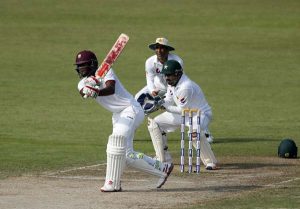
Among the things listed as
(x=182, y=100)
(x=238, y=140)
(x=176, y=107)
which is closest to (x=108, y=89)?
(x=182, y=100)

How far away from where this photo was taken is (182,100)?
50.2 ft

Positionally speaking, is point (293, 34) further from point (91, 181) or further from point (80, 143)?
point (91, 181)

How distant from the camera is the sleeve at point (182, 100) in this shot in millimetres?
15250

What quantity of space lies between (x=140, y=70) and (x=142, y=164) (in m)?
16.9

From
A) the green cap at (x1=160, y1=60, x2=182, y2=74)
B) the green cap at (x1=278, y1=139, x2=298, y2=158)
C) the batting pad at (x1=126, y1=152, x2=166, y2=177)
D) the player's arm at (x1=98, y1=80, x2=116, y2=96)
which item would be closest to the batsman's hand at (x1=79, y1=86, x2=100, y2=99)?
the player's arm at (x1=98, y1=80, x2=116, y2=96)

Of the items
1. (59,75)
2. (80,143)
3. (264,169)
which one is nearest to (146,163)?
(264,169)

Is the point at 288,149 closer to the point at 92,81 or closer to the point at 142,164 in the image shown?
the point at 142,164

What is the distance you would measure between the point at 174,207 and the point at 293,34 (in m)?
25.8

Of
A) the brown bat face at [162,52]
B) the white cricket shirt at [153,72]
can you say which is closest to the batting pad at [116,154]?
the brown bat face at [162,52]

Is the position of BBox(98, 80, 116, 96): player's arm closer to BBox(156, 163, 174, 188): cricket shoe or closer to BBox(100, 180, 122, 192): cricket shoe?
BBox(100, 180, 122, 192): cricket shoe

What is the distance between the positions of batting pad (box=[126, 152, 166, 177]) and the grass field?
4.23 feet

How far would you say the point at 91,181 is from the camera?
46.4 feet

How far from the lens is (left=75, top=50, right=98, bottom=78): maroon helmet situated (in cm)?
1324

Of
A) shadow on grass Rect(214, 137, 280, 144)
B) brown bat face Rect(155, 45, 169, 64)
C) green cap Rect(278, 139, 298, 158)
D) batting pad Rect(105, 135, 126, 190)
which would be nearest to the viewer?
batting pad Rect(105, 135, 126, 190)
